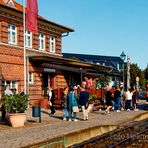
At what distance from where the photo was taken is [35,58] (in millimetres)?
28219

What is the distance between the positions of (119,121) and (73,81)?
15.8 meters

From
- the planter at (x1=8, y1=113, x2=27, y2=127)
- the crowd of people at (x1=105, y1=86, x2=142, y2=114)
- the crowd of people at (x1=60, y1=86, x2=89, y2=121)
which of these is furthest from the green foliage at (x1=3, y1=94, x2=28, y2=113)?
the crowd of people at (x1=105, y1=86, x2=142, y2=114)

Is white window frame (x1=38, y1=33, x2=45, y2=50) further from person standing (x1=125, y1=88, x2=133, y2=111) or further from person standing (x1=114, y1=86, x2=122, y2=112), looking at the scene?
person standing (x1=125, y1=88, x2=133, y2=111)

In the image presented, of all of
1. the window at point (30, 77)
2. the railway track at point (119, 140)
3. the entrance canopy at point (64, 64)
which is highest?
the entrance canopy at point (64, 64)

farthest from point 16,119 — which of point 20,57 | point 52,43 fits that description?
point 52,43

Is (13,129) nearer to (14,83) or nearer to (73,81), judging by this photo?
(14,83)

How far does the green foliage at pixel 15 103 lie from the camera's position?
54.4 feet

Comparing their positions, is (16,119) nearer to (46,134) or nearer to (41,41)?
(46,134)

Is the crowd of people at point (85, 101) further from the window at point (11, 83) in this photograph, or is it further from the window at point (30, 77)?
the window at point (11, 83)

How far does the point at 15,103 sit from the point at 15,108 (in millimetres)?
240

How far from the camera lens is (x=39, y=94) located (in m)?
30.1

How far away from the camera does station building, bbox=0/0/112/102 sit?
1043 inches

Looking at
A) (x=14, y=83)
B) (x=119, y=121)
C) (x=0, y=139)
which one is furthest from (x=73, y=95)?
(x=14, y=83)

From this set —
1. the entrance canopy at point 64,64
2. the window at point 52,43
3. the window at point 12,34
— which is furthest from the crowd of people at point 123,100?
the window at point 52,43
